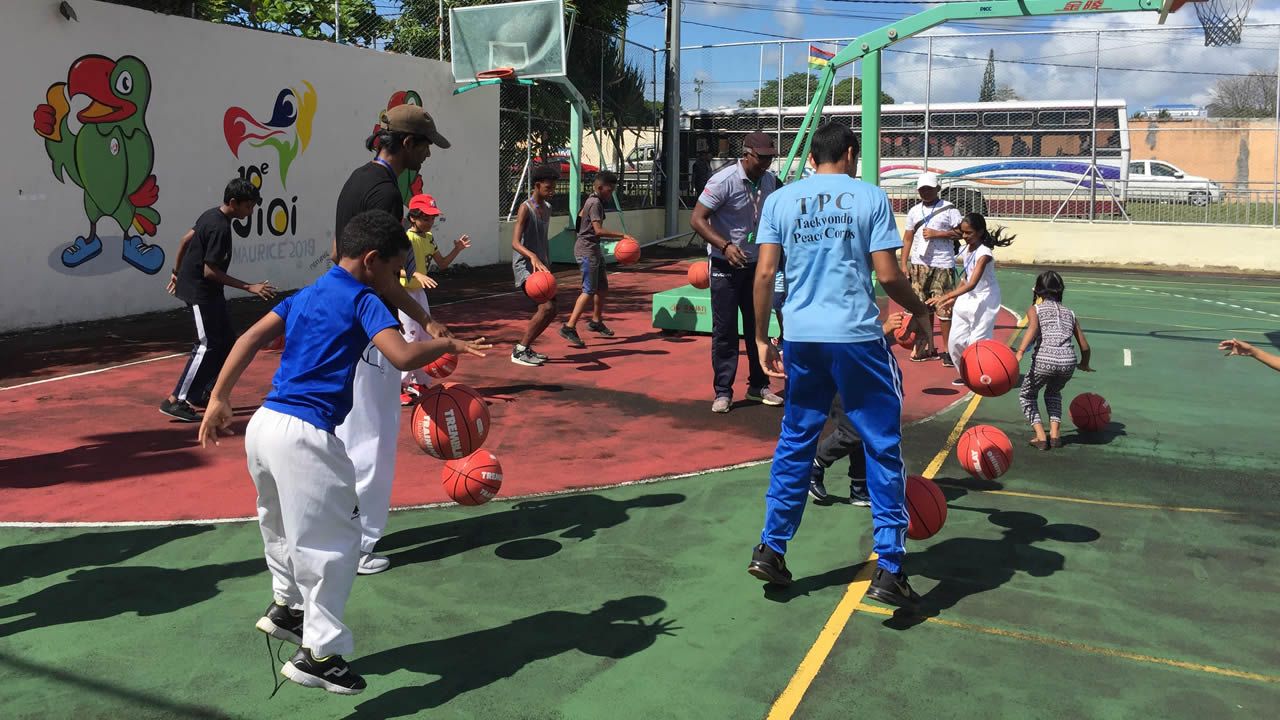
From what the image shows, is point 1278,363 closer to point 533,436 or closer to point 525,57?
point 533,436

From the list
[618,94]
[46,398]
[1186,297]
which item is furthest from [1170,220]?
[46,398]

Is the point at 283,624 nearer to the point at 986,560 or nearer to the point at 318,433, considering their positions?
the point at 318,433

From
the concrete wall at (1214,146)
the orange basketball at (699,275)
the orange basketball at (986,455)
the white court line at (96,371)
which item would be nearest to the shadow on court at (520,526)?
the orange basketball at (986,455)

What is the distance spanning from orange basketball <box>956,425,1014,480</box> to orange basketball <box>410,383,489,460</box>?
316cm

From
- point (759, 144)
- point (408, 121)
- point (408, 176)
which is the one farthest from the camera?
point (408, 176)

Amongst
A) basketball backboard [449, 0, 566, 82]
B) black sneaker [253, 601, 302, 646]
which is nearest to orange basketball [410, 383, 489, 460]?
black sneaker [253, 601, 302, 646]

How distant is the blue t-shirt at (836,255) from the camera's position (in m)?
5.17

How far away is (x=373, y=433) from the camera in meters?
5.50

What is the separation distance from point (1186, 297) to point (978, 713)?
17.5 meters

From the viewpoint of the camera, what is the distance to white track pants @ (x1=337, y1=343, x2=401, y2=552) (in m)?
5.51

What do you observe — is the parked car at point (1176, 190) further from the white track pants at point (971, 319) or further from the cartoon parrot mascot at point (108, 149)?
the cartoon parrot mascot at point (108, 149)

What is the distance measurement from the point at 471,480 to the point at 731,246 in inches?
145

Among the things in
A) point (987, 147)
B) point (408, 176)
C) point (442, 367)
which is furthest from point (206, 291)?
point (987, 147)

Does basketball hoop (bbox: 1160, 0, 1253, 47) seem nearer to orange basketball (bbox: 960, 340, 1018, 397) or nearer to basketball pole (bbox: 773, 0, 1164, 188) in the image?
basketball pole (bbox: 773, 0, 1164, 188)
